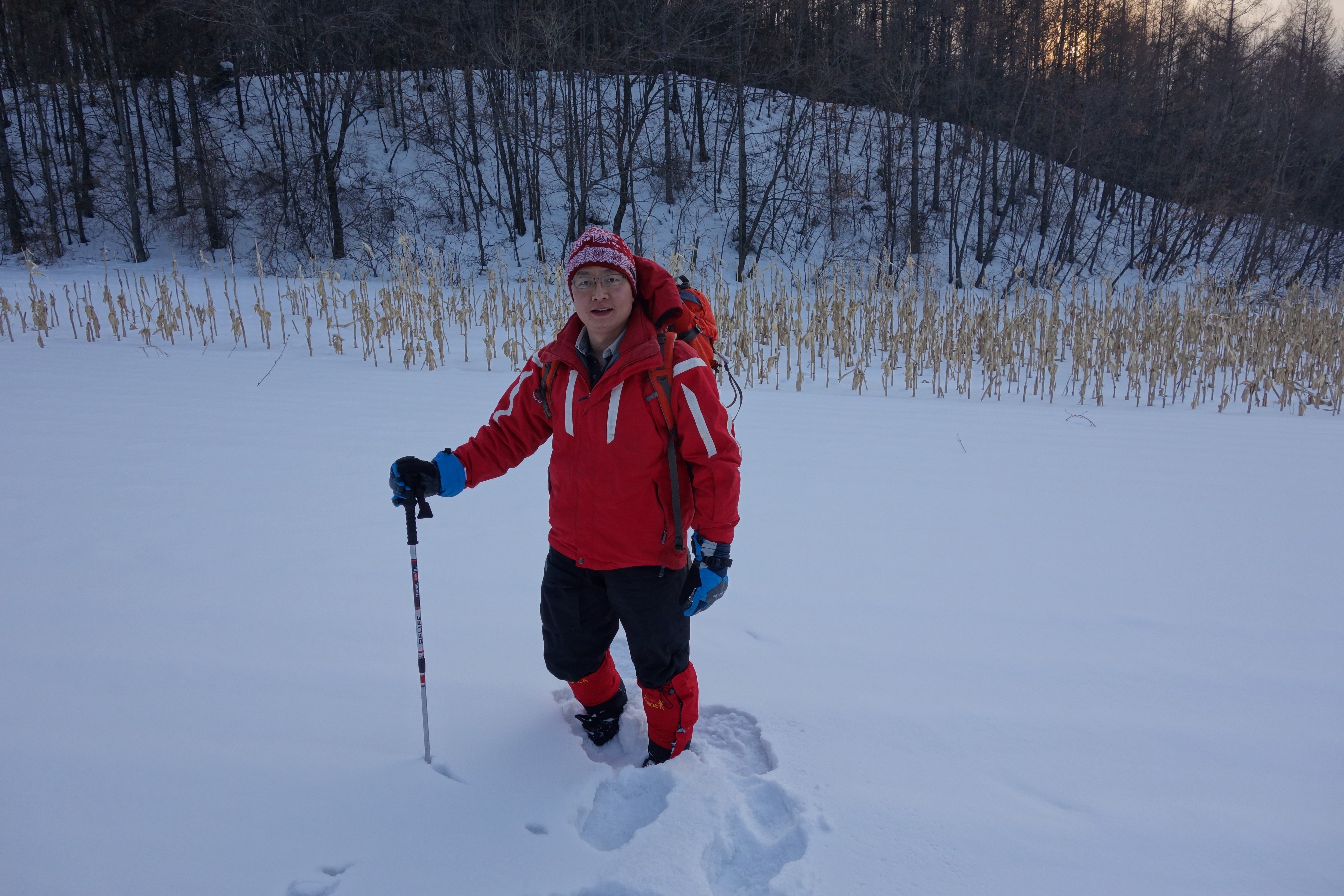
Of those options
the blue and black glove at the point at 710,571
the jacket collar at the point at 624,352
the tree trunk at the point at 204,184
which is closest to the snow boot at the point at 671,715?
the blue and black glove at the point at 710,571

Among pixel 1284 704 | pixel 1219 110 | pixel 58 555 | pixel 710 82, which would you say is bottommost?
pixel 1284 704

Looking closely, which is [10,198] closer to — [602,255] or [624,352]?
[602,255]

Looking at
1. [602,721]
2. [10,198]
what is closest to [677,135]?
[10,198]

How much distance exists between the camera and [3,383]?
5.51 metres

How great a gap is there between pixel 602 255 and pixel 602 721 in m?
1.29

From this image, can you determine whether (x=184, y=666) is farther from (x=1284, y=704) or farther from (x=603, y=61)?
(x=603, y=61)

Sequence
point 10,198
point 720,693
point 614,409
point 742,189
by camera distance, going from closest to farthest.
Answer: point 614,409 → point 720,693 → point 10,198 → point 742,189

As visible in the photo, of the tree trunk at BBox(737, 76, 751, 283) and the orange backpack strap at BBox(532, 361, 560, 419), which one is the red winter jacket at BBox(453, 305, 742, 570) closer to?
the orange backpack strap at BBox(532, 361, 560, 419)

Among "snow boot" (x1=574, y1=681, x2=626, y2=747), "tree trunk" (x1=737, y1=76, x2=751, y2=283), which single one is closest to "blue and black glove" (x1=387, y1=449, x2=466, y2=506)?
"snow boot" (x1=574, y1=681, x2=626, y2=747)

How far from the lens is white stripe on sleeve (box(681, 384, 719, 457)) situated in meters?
1.73

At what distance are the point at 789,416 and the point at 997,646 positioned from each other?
3.11 m

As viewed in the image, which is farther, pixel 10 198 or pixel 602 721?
pixel 10 198

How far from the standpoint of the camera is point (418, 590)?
202cm

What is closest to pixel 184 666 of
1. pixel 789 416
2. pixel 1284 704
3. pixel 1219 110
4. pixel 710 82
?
pixel 1284 704
